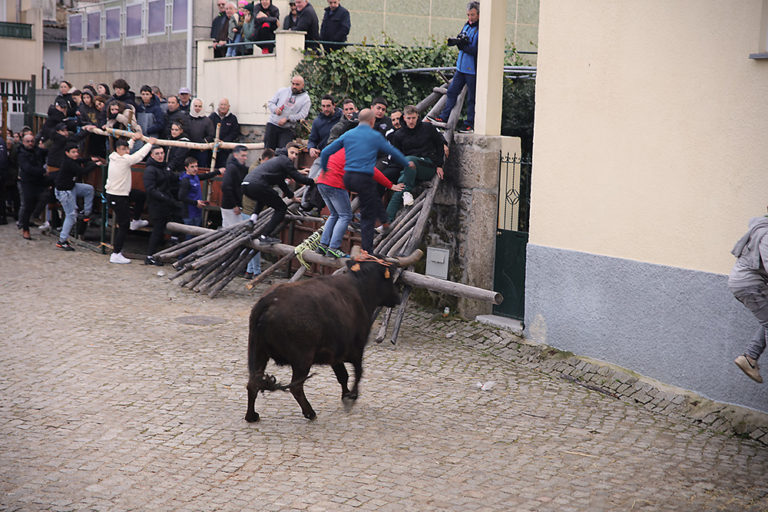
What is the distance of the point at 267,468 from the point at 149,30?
60.3 feet

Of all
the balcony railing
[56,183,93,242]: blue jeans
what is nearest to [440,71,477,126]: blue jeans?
[56,183,93,242]: blue jeans

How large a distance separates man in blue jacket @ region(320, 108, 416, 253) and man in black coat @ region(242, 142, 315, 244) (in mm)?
1880

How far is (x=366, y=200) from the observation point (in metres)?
11.6

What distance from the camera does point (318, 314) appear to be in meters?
7.79

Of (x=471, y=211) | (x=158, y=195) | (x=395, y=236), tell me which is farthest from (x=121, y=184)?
(x=471, y=211)

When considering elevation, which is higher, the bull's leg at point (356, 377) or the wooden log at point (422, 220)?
the wooden log at point (422, 220)

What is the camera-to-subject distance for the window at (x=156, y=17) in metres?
22.2

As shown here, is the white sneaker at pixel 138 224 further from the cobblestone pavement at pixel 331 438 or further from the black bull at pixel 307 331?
the black bull at pixel 307 331

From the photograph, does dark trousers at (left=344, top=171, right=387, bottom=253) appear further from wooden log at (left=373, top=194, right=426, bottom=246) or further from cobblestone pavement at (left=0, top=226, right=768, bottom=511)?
cobblestone pavement at (left=0, top=226, right=768, bottom=511)

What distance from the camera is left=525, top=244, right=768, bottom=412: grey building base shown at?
27.8 ft

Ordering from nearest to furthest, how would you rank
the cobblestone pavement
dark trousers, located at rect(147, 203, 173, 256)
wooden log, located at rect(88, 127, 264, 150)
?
the cobblestone pavement
dark trousers, located at rect(147, 203, 173, 256)
wooden log, located at rect(88, 127, 264, 150)

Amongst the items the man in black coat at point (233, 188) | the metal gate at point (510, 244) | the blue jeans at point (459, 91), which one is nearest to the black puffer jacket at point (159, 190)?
the man in black coat at point (233, 188)

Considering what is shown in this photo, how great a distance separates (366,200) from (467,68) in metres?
2.88

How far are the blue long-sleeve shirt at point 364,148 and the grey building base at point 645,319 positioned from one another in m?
2.25
